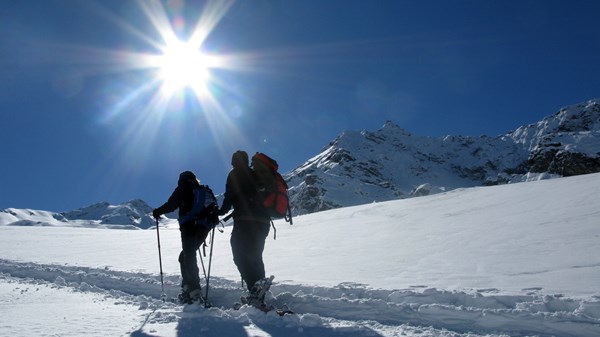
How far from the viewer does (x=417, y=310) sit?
4715mm

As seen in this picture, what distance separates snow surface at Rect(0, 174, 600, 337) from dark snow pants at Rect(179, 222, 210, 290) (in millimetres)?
458

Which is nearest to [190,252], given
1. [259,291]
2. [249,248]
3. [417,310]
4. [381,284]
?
[249,248]

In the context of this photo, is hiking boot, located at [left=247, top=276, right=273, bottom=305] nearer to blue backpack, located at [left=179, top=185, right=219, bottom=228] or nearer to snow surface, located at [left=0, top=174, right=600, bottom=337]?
snow surface, located at [left=0, top=174, right=600, bottom=337]

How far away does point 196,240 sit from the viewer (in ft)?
21.3

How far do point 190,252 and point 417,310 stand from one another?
3304 mm

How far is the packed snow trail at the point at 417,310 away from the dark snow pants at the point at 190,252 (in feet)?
1.46

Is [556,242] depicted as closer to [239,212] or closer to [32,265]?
[239,212]


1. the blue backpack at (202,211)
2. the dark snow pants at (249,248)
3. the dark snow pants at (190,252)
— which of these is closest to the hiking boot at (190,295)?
the dark snow pants at (190,252)

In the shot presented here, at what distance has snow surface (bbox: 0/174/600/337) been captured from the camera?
4.35 m

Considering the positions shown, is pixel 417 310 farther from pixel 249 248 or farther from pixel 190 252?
pixel 190 252

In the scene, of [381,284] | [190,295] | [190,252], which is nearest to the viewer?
[381,284]

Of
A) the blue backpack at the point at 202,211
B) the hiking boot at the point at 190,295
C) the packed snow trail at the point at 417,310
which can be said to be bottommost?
the packed snow trail at the point at 417,310

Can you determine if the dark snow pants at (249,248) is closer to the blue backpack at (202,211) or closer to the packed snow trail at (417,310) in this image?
the packed snow trail at (417,310)

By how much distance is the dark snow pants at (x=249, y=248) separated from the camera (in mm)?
5605
